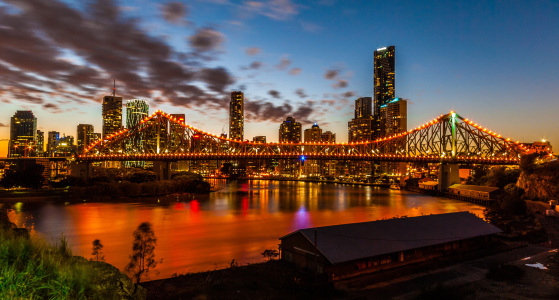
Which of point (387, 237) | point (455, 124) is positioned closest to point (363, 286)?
point (387, 237)

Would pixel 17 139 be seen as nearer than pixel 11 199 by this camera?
No

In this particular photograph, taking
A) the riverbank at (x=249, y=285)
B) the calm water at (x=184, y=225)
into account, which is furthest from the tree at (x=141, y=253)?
the riverbank at (x=249, y=285)

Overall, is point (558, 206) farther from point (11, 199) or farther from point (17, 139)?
point (17, 139)

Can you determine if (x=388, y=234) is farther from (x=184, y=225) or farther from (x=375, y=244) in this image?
(x=184, y=225)

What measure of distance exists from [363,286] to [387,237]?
11.9 feet

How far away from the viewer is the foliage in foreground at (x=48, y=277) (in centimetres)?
546

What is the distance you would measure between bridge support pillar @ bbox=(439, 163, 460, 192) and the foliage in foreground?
66121 mm

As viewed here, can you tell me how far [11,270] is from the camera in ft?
18.5

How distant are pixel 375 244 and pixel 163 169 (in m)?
59.5

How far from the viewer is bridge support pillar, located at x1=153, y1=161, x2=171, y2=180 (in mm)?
70125

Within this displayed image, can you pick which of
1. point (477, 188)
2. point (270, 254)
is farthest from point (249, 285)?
point (477, 188)

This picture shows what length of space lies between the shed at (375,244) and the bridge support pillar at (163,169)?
5591 centimetres

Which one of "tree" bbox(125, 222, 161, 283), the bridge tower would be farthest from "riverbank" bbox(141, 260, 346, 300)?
the bridge tower

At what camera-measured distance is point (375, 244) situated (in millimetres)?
17047
